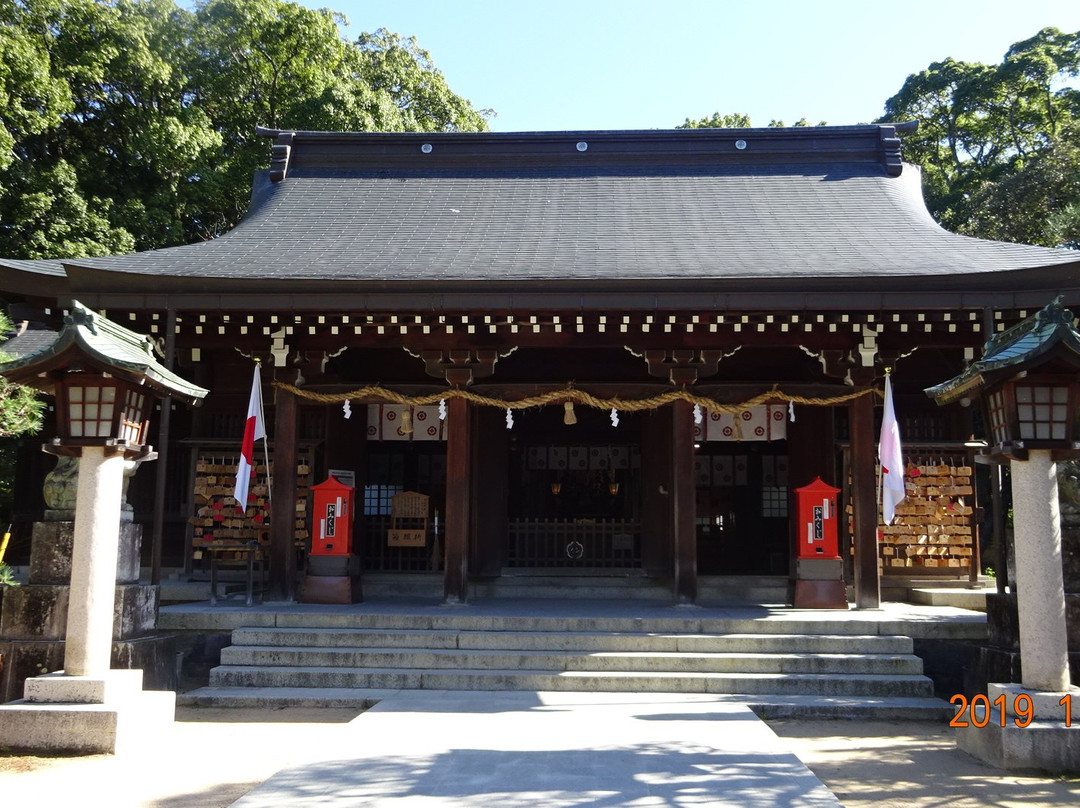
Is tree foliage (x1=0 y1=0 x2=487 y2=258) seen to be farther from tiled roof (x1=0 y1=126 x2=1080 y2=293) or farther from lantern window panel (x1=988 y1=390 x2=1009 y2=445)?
lantern window panel (x1=988 y1=390 x2=1009 y2=445)

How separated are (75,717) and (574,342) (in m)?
6.03

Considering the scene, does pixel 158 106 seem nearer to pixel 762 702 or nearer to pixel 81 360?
pixel 81 360

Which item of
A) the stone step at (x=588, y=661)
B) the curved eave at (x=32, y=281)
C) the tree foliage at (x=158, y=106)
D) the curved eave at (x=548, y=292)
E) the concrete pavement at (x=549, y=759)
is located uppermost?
the tree foliage at (x=158, y=106)

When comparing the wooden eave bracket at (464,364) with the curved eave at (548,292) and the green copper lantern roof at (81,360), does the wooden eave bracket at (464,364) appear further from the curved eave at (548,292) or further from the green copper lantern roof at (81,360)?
the green copper lantern roof at (81,360)

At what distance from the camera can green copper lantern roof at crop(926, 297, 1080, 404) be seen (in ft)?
19.0

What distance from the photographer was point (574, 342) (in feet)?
31.9

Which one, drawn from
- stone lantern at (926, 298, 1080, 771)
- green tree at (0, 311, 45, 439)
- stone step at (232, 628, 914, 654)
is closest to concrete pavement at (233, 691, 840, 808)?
stone step at (232, 628, 914, 654)

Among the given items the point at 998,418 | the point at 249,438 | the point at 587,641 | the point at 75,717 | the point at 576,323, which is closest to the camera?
the point at 75,717

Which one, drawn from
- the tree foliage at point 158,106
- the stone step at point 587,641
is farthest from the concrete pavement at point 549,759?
the tree foliage at point 158,106

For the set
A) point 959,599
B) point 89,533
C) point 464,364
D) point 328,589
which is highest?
point 464,364

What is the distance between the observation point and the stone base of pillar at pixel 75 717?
573 centimetres

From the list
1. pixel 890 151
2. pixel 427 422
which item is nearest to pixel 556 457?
pixel 427 422

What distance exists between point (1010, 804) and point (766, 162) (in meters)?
10.5

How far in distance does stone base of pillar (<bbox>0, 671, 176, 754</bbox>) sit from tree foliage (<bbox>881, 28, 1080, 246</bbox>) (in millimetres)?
19777
